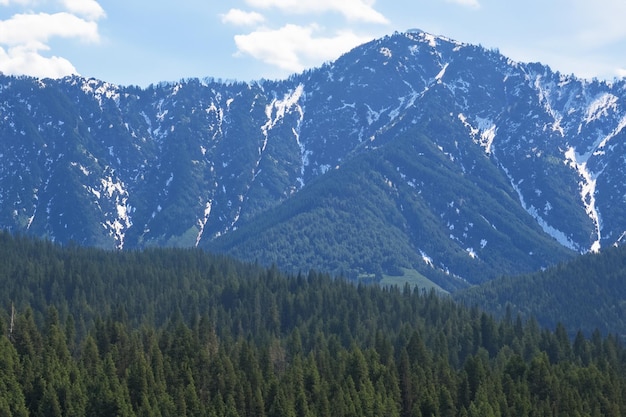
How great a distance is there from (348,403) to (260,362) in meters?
29.4

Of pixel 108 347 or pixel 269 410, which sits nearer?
pixel 269 410

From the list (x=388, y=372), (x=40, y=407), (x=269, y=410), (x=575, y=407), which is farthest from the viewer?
(x=388, y=372)

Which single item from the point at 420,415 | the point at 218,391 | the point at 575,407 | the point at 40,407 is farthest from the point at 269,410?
the point at 575,407

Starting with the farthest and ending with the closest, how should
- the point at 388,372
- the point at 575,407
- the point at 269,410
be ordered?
the point at 388,372
the point at 575,407
the point at 269,410

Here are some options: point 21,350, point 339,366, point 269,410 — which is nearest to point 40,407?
point 21,350

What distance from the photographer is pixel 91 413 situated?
500ft

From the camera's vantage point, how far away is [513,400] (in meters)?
184

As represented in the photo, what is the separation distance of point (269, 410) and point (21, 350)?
142 feet

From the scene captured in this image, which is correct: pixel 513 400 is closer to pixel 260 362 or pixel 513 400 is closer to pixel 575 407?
pixel 575 407

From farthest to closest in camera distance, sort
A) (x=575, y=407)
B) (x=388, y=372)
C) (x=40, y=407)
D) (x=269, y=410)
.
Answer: (x=388, y=372) → (x=575, y=407) → (x=269, y=410) → (x=40, y=407)

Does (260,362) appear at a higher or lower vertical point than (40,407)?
higher

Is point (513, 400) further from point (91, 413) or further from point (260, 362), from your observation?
point (91, 413)

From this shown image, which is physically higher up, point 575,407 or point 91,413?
point 575,407

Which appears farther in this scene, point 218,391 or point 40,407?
point 218,391
